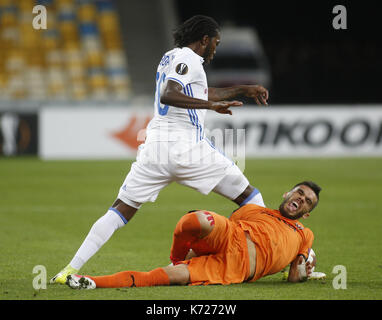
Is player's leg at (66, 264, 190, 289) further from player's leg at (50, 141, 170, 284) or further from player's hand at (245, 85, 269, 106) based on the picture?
player's hand at (245, 85, 269, 106)

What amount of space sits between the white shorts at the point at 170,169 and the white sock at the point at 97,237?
150 millimetres

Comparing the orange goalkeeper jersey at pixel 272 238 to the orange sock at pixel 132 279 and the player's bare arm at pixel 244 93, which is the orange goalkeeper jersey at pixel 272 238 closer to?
the orange sock at pixel 132 279

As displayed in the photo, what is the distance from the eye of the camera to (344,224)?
9.52m

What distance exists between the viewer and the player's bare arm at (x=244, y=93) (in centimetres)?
595

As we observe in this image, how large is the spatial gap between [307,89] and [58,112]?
497 inches

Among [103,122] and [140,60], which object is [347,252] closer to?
[103,122]

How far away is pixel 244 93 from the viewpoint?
6066mm

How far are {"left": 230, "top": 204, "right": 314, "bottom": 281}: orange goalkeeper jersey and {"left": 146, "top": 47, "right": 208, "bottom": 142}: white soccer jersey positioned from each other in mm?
760

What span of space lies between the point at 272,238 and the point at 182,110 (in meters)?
1.20

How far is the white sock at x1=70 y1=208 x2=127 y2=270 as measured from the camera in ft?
18.1

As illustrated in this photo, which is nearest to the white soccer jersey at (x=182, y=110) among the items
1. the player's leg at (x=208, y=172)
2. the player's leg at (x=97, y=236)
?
the player's leg at (x=208, y=172)

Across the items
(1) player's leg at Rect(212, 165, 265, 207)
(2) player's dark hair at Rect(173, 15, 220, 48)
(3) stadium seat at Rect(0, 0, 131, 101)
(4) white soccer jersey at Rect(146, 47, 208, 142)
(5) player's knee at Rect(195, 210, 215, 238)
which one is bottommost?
(5) player's knee at Rect(195, 210, 215, 238)

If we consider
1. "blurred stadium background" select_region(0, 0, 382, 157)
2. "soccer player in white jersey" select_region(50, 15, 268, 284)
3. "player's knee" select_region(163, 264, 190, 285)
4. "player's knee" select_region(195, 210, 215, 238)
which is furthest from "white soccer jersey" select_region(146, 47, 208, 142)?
"blurred stadium background" select_region(0, 0, 382, 157)

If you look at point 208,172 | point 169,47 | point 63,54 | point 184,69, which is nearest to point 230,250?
point 208,172
